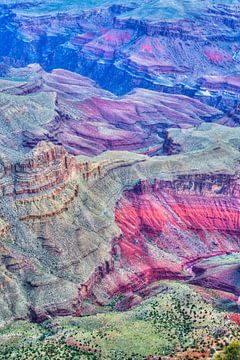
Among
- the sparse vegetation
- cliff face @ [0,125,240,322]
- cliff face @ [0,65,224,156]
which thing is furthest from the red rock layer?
cliff face @ [0,65,224,156]

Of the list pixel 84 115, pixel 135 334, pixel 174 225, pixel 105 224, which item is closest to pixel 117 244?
pixel 105 224

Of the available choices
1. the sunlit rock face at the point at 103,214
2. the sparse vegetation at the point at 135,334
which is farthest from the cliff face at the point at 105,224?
the sparse vegetation at the point at 135,334

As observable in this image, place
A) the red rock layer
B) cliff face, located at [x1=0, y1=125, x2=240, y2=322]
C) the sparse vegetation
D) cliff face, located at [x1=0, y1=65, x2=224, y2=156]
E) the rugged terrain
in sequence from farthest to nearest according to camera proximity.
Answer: cliff face, located at [x1=0, y1=65, x2=224, y2=156] < the red rock layer < cliff face, located at [x1=0, y1=125, x2=240, y2=322] < the rugged terrain < the sparse vegetation

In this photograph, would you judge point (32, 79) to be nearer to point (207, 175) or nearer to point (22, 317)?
point (207, 175)

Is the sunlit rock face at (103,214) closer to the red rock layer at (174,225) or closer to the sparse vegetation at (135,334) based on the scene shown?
the red rock layer at (174,225)

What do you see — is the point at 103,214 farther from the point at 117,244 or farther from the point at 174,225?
the point at 174,225

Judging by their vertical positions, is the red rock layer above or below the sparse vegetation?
below

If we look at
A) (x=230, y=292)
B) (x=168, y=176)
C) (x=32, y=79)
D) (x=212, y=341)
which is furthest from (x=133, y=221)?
(x=32, y=79)

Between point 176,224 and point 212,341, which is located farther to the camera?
point 176,224

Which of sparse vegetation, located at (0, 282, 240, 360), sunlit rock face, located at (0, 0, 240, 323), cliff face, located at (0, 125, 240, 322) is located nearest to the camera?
sparse vegetation, located at (0, 282, 240, 360)

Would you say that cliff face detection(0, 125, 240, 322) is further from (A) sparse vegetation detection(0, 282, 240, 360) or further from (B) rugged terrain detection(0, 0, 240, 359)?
(A) sparse vegetation detection(0, 282, 240, 360)

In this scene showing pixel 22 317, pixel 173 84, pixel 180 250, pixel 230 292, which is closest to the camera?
pixel 22 317
